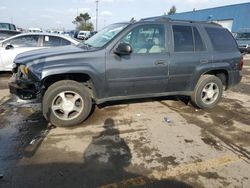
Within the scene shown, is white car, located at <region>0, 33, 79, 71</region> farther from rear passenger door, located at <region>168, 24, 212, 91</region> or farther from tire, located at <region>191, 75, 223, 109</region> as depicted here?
tire, located at <region>191, 75, 223, 109</region>

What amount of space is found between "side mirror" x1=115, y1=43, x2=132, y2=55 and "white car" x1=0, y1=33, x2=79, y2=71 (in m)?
4.49

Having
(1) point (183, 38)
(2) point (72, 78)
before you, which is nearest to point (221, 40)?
(1) point (183, 38)

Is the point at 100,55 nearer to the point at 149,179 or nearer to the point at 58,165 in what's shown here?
the point at 58,165

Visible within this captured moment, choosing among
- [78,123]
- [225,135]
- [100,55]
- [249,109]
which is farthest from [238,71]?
[78,123]

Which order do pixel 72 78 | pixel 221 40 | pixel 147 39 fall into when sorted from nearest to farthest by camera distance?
pixel 72 78 → pixel 147 39 → pixel 221 40

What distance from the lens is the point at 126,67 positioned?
525 cm

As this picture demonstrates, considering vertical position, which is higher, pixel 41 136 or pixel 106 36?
pixel 106 36

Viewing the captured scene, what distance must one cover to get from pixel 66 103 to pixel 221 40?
3858mm

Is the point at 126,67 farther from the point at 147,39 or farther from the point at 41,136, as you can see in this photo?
the point at 41,136

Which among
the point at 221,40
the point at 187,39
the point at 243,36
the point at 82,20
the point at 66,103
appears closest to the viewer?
the point at 66,103

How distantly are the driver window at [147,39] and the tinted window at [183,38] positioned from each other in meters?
0.31

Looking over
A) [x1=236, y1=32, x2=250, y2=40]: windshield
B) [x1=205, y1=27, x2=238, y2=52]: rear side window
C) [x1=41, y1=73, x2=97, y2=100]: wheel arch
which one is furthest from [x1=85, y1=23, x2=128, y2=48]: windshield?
[x1=236, y1=32, x2=250, y2=40]: windshield

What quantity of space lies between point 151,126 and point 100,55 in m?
1.65

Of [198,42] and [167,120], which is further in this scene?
[198,42]
